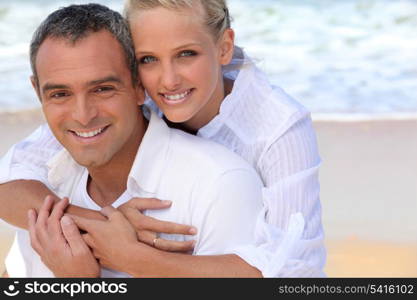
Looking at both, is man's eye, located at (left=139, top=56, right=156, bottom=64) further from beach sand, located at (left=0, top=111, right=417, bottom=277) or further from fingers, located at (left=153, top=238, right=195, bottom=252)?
beach sand, located at (left=0, top=111, right=417, bottom=277)

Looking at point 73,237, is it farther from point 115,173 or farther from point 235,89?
point 235,89

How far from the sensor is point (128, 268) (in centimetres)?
294

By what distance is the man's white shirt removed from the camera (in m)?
2.94

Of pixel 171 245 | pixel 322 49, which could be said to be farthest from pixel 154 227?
pixel 322 49

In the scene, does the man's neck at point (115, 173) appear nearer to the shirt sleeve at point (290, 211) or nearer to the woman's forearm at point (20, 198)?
the woman's forearm at point (20, 198)

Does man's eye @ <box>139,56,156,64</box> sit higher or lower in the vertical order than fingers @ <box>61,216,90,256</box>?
higher

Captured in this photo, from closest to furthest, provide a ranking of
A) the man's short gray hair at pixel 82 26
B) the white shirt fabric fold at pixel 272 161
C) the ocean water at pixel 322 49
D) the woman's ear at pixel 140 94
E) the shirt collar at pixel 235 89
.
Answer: the white shirt fabric fold at pixel 272 161 < the man's short gray hair at pixel 82 26 < the woman's ear at pixel 140 94 < the shirt collar at pixel 235 89 < the ocean water at pixel 322 49

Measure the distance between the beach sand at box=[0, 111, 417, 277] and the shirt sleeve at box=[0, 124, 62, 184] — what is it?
6.70 ft

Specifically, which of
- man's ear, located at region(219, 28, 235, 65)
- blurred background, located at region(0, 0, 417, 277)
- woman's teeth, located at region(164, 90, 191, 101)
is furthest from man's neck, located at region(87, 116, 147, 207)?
blurred background, located at region(0, 0, 417, 277)

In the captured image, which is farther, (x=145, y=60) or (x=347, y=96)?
(x=347, y=96)

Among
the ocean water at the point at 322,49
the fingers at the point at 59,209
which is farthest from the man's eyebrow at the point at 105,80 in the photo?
the ocean water at the point at 322,49

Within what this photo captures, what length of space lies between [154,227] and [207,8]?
0.97m

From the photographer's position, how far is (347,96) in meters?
8.66

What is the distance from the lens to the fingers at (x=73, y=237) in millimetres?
2979
